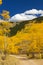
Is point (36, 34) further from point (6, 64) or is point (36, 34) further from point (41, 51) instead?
point (6, 64)

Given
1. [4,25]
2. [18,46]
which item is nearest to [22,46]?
[18,46]

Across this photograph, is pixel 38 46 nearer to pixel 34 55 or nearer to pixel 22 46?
pixel 34 55

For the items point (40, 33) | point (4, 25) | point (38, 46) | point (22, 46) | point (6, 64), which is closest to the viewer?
point (6, 64)

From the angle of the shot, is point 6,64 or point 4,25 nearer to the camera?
point 6,64

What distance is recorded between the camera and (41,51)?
2210 inches

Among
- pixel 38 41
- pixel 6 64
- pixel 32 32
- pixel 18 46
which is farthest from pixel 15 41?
pixel 6 64

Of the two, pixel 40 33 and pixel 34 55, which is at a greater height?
pixel 40 33

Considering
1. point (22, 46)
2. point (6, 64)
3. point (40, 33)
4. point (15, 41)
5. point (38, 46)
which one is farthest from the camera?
point (15, 41)

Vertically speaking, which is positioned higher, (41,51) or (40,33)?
(40,33)

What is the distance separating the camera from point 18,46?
62.7 metres

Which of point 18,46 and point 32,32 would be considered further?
point 18,46

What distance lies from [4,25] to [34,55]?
68.0ft

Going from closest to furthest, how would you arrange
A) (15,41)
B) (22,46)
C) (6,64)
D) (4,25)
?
(6,64) → (4,25) → (22,46) → (15,41)

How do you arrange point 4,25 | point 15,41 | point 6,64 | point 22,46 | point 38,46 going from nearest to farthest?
1. point 6,64
2. point 4,25
3. point 38,46
4. point 22,46
5. point 15,41
